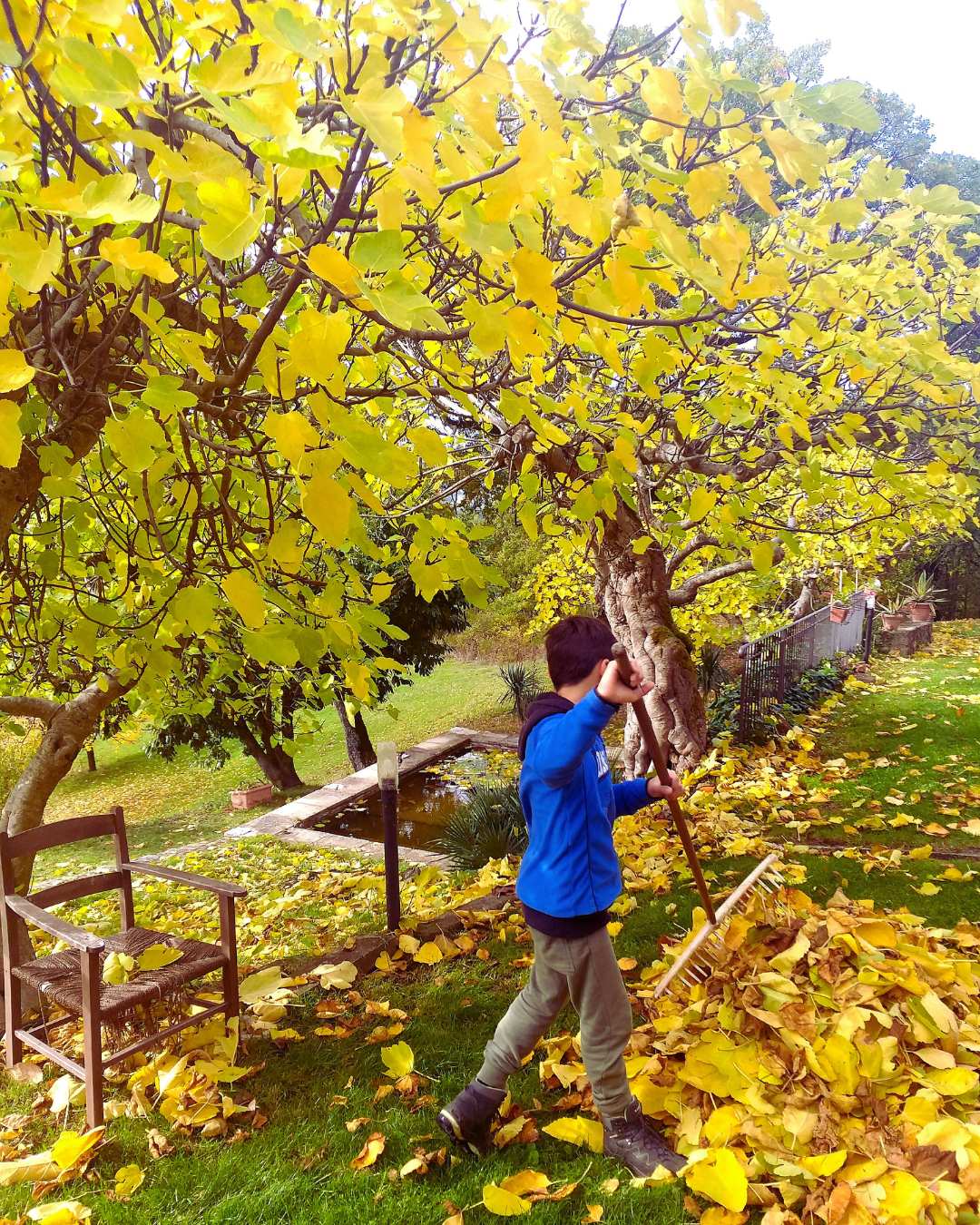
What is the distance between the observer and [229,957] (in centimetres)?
309

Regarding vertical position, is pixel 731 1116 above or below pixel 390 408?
below

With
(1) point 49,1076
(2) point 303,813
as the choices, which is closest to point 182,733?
(2) point 303,813

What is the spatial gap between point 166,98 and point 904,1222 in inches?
109

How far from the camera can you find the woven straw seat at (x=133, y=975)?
277 centimetres

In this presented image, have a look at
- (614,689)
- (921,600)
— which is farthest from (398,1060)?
(921,600)

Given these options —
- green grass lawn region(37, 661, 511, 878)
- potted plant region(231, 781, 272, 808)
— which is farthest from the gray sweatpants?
potted plant region(231, 781, 272, 808)

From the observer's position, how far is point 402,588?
10758 millimetres

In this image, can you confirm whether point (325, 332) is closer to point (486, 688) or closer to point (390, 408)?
point (390, 408)

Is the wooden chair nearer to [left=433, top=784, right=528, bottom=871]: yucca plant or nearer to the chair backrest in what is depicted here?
the chair backrest

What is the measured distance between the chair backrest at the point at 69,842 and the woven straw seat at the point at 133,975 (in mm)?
216

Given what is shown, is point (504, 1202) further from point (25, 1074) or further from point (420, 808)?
point (420, 808)

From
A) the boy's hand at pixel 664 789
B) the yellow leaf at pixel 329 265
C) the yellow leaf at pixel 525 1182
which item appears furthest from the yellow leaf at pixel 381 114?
the yellow leaf at pixel 525 1182

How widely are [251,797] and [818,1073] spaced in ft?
35.4

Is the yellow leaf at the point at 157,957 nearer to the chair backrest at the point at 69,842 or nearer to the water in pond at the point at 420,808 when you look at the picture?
the chair backrest at the point at 69,842
